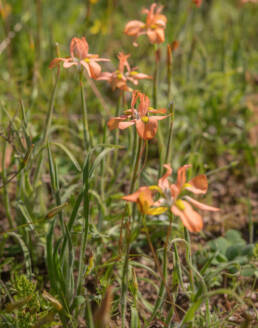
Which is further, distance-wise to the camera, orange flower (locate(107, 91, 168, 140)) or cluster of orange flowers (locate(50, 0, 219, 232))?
orange flower (locate(107, 91, 168, 140))

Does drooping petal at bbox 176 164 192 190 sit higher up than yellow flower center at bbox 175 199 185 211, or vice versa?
drooping petal at bbox 176 164 192 190

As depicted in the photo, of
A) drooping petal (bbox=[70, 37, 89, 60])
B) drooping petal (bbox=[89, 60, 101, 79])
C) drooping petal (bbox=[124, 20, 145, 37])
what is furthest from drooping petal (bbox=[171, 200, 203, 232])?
drooping petal (bbox=[124, 20, 145, 37])

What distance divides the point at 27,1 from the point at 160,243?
272 centimetres

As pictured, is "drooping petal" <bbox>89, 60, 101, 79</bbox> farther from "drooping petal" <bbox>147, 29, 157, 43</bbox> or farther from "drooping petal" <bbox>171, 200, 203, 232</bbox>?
"drooping petal" <bbox>171, 200, 203, 232</bbox>

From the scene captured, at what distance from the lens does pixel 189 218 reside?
3.91 ft

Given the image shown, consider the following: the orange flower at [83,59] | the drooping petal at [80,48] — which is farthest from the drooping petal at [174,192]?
the drooping petal at [80,48]

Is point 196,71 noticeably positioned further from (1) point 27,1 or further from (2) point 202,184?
(2) point 202,184

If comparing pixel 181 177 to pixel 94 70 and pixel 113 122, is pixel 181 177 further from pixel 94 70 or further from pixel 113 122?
pixel 94 70

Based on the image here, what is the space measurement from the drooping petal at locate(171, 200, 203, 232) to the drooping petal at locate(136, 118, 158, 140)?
1.05 feet

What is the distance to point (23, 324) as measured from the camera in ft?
5.07

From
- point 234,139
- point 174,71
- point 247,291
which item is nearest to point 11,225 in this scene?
point 247,291

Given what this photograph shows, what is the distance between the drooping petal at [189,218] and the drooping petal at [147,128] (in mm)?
320

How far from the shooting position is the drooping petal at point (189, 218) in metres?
1.17

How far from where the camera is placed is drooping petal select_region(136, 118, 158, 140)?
4.72ft
